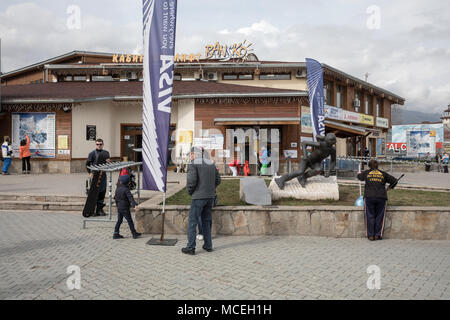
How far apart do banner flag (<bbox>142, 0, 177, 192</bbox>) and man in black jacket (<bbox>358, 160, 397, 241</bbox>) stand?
13.3 feet

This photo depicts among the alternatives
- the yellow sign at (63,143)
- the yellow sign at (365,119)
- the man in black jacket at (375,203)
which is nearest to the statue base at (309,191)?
the man in black jacket at (375,203)

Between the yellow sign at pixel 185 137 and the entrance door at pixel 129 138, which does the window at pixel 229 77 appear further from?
the entrance door at pixel 129 138

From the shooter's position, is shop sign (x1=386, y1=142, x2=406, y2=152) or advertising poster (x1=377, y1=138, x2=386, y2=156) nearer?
advertising poster (x1=377, y1=138, x2=386, y2=156)

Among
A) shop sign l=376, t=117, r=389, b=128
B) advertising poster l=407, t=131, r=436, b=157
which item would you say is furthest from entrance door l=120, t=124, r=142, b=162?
advertising poster l=407, t=131, r=436, b=157

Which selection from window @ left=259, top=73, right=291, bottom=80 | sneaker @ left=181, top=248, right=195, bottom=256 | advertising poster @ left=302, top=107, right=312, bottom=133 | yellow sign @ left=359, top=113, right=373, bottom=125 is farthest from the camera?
yellow sign @ left=359, top=113, right=373, bottom=125

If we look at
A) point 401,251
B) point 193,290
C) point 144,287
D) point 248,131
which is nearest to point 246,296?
point 193,290

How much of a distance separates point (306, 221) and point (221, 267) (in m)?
2.64

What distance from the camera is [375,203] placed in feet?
21.9

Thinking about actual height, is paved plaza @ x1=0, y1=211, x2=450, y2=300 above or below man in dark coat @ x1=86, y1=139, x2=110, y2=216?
below

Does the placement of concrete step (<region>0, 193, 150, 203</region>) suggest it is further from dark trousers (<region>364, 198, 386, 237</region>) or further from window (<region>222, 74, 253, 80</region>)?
window (<region>222, 74, 253, 80</region>)

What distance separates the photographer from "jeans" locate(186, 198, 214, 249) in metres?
5.58

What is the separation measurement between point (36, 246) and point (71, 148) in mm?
11889

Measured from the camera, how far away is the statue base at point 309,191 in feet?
27.3
